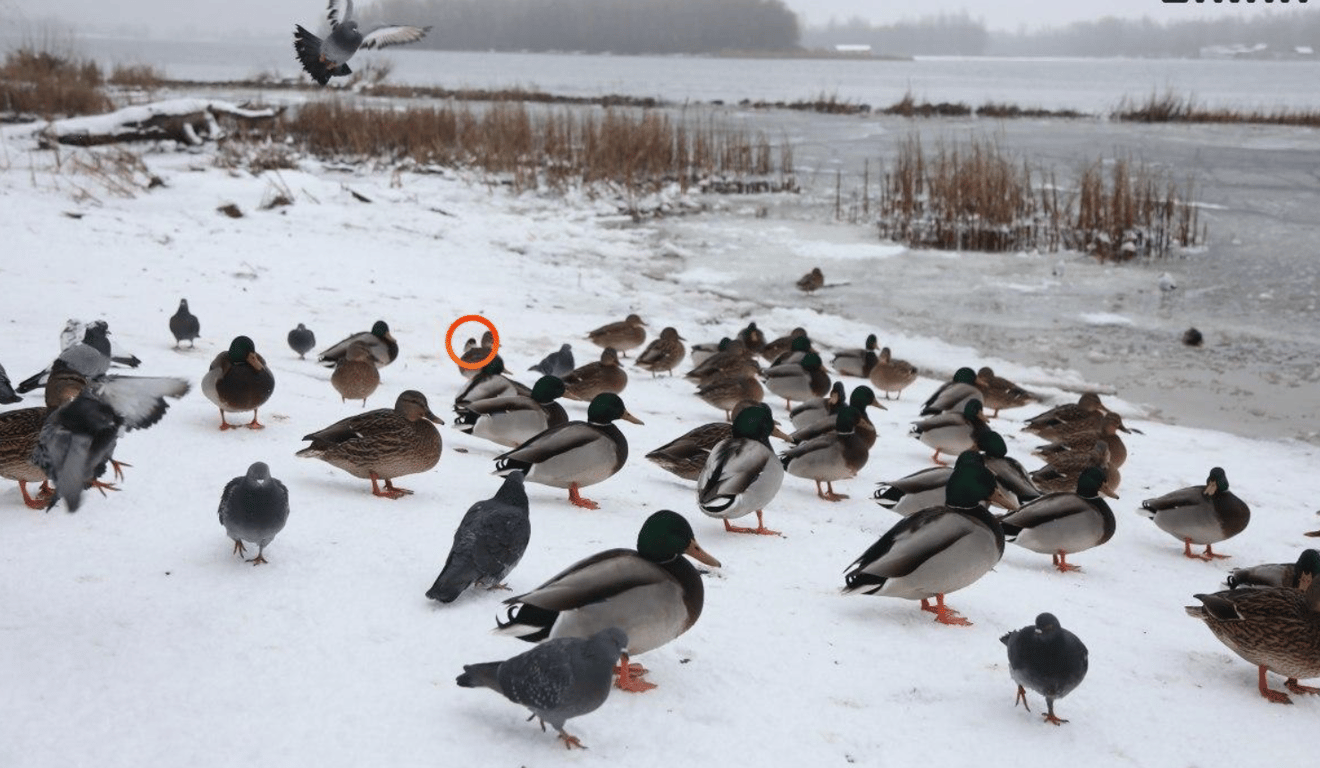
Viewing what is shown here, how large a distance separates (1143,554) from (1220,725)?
2172 millimetres

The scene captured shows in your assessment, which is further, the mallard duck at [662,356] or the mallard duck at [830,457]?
the mallard duck at [662,356]

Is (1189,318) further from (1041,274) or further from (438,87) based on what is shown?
(438,87)

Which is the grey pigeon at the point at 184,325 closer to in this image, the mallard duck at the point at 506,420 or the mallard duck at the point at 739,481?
the mallard duck at the point at 506,420

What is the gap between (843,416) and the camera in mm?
6102

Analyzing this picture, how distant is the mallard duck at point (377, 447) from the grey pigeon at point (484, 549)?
1.14 metres

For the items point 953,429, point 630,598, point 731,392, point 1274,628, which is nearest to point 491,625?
point 630,598

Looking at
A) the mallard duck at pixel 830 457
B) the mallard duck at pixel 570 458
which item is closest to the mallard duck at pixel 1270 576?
the mallard duck at pixel 830 457

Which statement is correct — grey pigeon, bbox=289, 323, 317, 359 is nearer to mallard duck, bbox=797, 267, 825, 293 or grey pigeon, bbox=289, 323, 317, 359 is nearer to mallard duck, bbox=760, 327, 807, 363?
mallard duck, bbox=760, 327, 807, 363

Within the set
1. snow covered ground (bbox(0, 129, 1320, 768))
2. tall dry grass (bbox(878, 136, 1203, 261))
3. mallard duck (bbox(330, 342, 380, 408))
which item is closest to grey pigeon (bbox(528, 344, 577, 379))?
snow covered ground (bbox(0, 129, 1320, 768))

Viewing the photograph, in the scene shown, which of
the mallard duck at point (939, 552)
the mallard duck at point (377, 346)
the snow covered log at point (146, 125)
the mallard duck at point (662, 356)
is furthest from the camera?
Answer: the snow covered log at point (146, 125)

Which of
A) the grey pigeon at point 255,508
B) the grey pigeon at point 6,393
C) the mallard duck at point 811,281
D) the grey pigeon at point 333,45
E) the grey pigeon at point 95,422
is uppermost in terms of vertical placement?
the grey pigeon at point 333,45

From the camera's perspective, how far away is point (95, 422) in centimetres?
323

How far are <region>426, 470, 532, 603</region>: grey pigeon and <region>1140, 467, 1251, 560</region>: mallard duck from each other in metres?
3.57

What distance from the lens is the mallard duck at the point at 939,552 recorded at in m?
4.14
